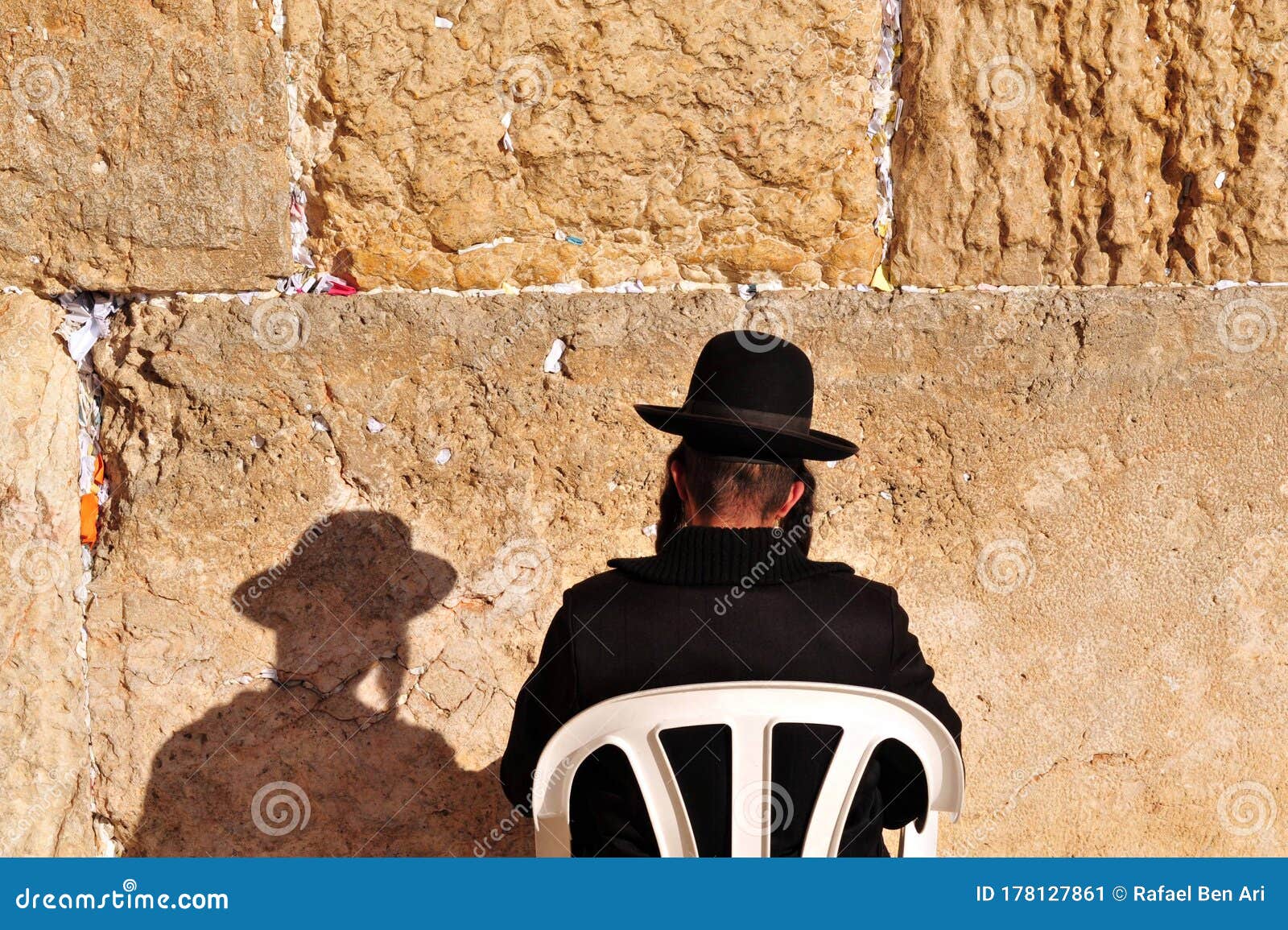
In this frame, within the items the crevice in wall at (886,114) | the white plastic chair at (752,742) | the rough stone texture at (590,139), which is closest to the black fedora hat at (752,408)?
the white plastic chair at (752,742)

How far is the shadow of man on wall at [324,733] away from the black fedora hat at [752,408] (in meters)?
0.97

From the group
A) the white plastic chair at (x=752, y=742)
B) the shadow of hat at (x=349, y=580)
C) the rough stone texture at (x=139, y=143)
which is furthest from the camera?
the shadow of hat at (x=349, y=580)

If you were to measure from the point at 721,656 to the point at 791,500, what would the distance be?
321mm

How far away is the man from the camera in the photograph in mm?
1988

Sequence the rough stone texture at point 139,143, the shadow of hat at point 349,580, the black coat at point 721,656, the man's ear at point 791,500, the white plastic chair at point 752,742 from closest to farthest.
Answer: the white plastic chair at point 752,742, the black coat at point 721,656, the man's ear at point 791,500, the rough stone texture at point 139,143, the shadow of hat at point 349,580

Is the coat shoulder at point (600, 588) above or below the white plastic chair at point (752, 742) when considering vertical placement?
→ above

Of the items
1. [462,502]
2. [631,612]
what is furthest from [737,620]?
[462,502]

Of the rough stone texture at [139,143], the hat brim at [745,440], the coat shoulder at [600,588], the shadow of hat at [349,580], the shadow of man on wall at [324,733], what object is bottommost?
the shadow of man on wall at [324,733]

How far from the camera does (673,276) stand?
2854 millimetres

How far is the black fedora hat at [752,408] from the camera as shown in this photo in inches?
81.3

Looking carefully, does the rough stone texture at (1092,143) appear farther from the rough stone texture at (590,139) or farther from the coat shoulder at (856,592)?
the coat shoulder at (856,592)

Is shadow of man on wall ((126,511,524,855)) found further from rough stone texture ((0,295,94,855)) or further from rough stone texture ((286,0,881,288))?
rough stone texture ((286,0,881,288))

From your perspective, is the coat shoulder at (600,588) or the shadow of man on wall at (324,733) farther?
the shadow of man on wall at (324,733)

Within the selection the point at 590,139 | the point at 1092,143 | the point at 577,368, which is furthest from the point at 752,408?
the point at 1092,143
